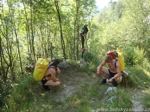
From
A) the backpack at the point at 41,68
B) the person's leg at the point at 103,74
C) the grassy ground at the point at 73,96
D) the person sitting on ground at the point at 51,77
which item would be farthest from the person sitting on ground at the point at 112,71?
the backpack at the point at 41,68

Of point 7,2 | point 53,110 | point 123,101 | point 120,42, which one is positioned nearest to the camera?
point 123,101

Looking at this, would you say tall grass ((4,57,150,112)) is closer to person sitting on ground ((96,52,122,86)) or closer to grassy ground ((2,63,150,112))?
grassy ground ((2,63,150,112))

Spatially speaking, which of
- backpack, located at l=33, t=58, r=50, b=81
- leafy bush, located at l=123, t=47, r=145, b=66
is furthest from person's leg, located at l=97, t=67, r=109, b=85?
leafy bush, located at l=123, t=47, r=145, b=66

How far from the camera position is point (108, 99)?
12.9 feet

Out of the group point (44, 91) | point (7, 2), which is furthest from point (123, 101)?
point (7, 2)

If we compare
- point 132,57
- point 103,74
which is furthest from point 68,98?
point 132,57

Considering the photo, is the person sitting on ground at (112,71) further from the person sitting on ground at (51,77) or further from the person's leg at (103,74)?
the person sitting on ground at (51,77)

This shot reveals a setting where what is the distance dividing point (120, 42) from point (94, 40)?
5457 millimetres

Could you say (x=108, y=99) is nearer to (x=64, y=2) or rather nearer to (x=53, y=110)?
(x=53, y=110)

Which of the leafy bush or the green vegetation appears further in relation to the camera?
the leafy bush

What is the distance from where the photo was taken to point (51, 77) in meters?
4.88

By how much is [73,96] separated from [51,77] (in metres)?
0.86

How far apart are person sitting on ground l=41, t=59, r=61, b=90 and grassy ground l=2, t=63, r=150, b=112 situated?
9.2 inches

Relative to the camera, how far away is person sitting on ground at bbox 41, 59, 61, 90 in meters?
4.75
